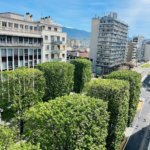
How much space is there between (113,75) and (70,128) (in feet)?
62.6

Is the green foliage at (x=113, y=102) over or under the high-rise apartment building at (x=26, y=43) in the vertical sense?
under

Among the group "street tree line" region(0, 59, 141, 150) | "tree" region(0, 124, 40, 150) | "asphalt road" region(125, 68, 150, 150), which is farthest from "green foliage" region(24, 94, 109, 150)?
"asphalt road" region(125, 68, 150, 150)

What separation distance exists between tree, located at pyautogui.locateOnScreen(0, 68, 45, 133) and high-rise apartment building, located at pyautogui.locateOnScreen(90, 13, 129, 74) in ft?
217

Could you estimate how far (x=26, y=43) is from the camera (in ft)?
143

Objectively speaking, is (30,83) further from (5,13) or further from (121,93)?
(5,13)

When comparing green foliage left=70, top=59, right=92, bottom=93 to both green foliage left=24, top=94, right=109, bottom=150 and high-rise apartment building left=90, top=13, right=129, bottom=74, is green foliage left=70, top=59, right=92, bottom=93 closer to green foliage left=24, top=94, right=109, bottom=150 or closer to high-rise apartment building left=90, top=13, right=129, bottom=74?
green foliage left=24, top=94, right=109, bottom=150

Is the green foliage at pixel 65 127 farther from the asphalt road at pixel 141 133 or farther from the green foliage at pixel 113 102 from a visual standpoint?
the asphalt road at pixel 141 133

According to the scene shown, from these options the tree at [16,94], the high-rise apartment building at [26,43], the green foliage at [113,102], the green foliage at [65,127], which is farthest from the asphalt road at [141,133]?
the high-rise apartment building at [26,43]

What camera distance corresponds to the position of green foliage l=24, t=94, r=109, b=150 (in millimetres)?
14281

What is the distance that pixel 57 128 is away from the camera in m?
14.7

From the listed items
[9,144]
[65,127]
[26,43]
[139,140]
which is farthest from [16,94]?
[139,140]

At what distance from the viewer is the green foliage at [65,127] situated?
1428cm

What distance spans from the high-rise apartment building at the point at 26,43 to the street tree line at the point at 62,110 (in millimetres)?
12984

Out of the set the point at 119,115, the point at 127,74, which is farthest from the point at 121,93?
the point at 127,74
